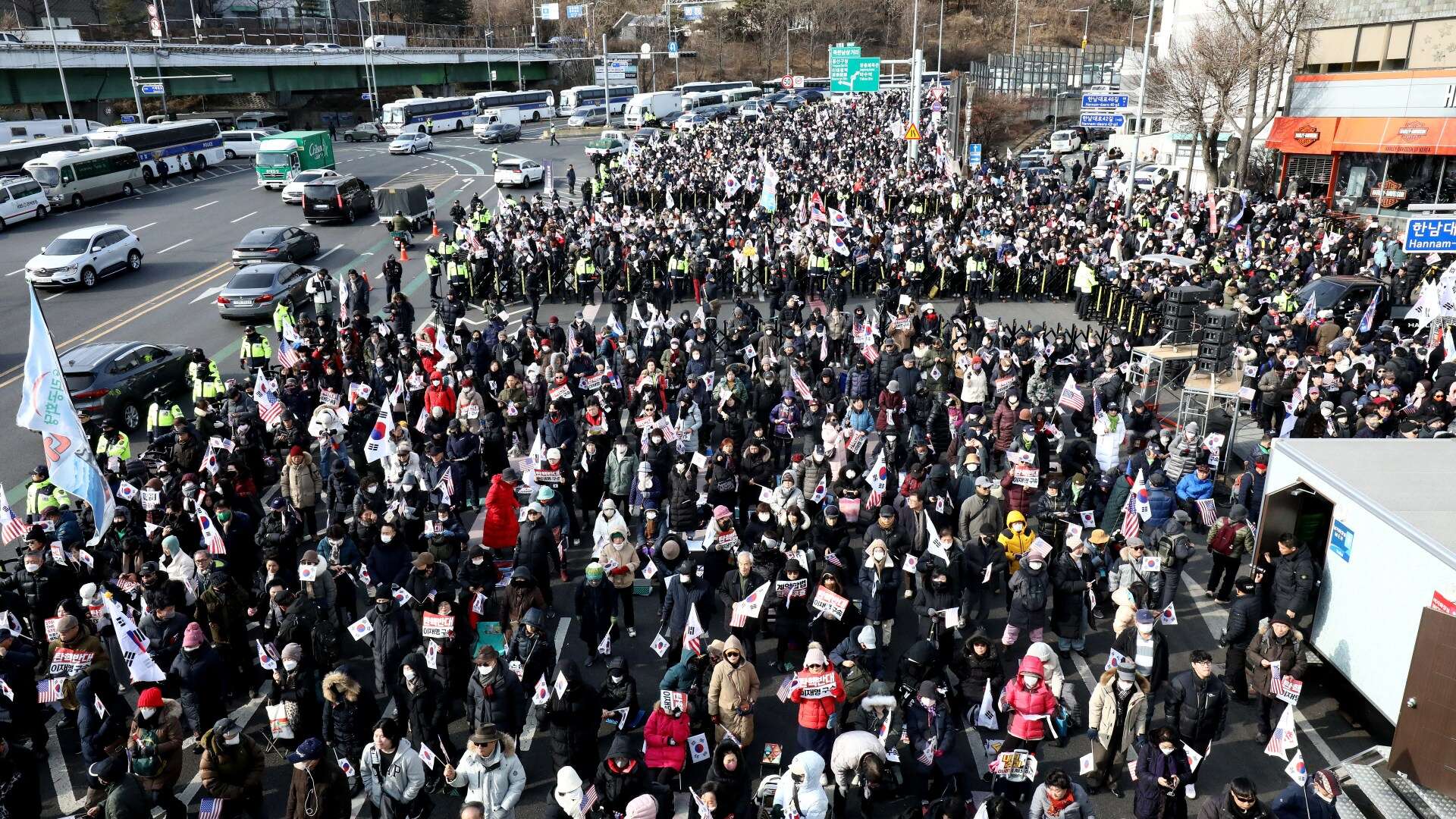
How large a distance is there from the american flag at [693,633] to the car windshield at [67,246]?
85.4 ft

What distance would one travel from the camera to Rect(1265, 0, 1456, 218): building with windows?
111ft

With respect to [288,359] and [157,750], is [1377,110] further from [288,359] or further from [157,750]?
[157,750]

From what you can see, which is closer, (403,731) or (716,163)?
(403,731)

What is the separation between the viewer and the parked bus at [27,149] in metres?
43.3

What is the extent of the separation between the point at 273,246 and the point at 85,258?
472 cm

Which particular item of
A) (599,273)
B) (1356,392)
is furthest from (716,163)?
(1356,392)

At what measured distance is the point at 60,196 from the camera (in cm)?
3934

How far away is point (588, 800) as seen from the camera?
721 centimetres

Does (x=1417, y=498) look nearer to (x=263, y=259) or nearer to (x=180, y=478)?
(x=180, y=478)

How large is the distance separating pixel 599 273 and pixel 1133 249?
547 inches

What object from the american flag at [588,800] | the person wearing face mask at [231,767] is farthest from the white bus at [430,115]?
the american flag at [588,800]

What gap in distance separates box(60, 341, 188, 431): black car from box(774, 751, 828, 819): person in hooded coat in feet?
45.9

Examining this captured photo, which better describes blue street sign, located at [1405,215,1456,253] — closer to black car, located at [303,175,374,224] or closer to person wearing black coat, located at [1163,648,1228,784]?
person wearing black coat, located at [1163,648,1228,784]

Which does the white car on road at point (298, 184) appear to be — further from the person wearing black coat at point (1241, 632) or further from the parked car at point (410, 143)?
the person wearing black coat at point (1241, 632)
